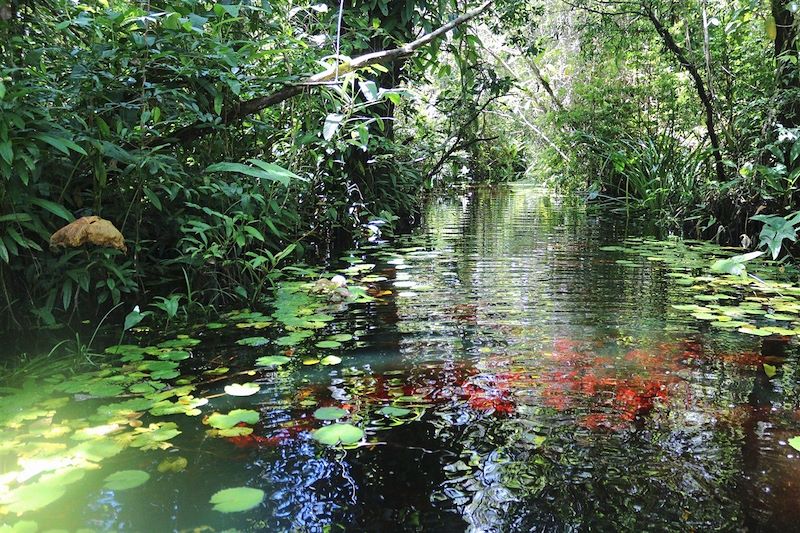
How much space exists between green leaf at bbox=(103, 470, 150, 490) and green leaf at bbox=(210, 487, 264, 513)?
0.24 meters

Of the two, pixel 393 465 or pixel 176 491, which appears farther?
pixel 393 465

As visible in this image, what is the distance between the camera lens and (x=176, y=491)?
5.18 feet

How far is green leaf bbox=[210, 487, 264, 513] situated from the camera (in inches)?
58.9

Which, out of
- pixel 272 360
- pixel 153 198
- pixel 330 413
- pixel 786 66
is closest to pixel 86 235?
pixel 153 198

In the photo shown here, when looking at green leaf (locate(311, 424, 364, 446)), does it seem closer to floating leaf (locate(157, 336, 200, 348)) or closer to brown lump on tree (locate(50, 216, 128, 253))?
floating leaf (locate(157, 336, 200, 348))

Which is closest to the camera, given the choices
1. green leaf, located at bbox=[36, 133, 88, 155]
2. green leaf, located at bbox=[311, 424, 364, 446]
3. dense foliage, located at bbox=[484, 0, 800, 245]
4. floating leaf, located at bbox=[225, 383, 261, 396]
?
green leaf, located at bbox=[311, 424, 364, 446]

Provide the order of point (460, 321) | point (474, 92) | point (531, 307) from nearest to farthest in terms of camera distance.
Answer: point (460, 321) < point (531, 307) < point (474, 92)

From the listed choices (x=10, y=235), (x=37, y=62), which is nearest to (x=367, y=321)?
(x=10, y=235)

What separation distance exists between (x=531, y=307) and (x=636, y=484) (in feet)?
6.54

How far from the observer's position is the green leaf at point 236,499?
4.91 ft

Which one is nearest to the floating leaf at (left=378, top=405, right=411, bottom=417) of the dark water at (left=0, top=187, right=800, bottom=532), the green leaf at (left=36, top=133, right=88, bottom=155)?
the dark water at (left=0, top=187, right=800, bottom=532)

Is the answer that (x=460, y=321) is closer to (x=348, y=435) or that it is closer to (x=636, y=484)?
(x=348, y=435)

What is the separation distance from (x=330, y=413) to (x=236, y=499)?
552 mm

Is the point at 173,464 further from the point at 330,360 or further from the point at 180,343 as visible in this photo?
the point at 180,343
